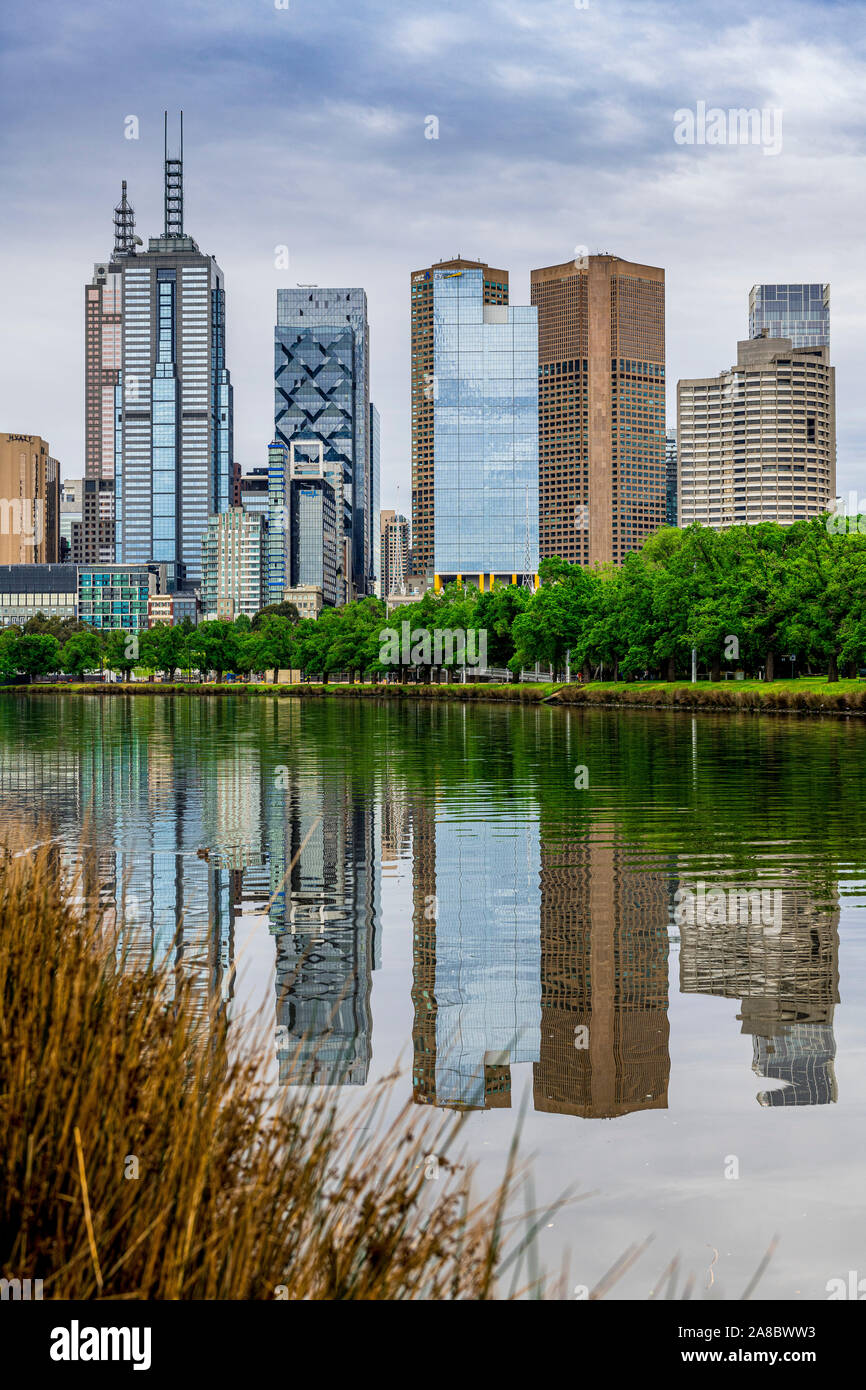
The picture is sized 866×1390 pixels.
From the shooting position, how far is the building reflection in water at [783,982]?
10320 millimetres

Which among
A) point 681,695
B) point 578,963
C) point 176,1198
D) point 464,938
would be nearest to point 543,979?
point 578,963

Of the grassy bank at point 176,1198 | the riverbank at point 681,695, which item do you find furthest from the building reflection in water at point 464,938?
the riverbank at point 681,695

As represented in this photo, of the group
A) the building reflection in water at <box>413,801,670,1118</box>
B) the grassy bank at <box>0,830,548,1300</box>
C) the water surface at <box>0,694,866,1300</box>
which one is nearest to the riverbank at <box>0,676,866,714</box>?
A: the water surface at <box>0,694,866,1300</box>

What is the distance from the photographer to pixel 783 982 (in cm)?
1307

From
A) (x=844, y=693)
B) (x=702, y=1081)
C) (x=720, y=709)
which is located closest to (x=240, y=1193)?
(x=702, y=1081)

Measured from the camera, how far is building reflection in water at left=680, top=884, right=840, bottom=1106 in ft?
33.9

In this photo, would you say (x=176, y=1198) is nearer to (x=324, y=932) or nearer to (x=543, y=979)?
(x=543, y=979)

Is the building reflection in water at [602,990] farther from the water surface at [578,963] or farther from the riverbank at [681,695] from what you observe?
the riverbank at [681,695]

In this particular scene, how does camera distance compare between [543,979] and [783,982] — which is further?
[543,979]

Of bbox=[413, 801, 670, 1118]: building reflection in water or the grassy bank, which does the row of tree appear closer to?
bbox=[413, 801, 670, 1118]: building reflection in water

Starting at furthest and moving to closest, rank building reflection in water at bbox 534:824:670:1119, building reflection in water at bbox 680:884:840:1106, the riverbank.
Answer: the riverbank
building reflection in water at bbox 680:884:840:1106
building reflection in water at bbox 534:824:670:1119

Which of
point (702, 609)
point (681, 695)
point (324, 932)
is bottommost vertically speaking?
point (324, 932)

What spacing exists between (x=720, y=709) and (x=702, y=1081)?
263ft

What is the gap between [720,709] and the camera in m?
88.2
